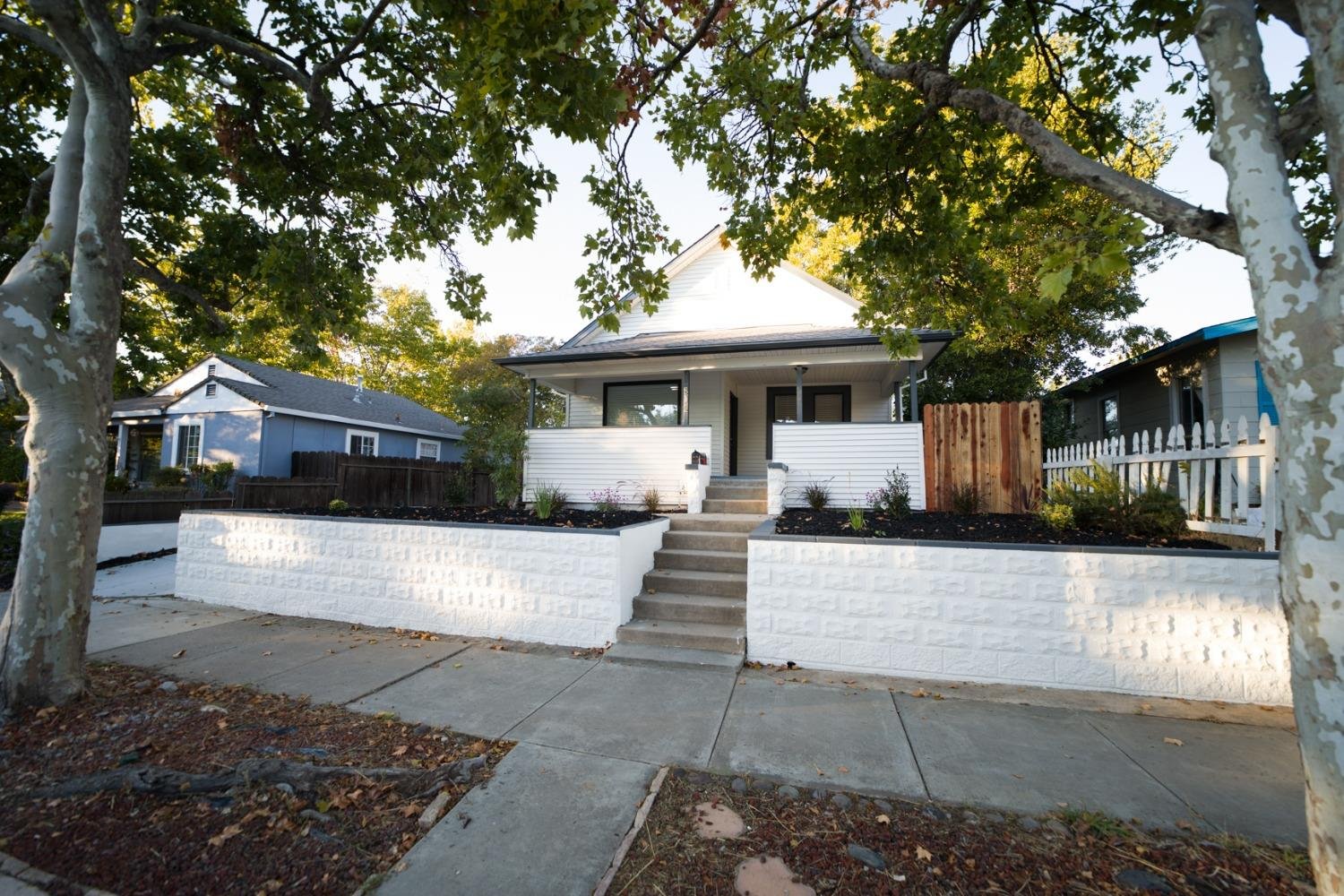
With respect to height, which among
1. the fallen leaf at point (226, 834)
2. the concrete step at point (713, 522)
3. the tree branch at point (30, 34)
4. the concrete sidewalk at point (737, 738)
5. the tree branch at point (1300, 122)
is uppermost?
the tree branch at point (30, 34)

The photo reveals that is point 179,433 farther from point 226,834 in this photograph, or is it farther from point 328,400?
point 226,834

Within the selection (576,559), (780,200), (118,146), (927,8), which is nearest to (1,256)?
(118,146)

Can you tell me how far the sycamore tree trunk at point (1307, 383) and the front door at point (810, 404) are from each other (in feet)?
31.3

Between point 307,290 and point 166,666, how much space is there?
13.9 ft

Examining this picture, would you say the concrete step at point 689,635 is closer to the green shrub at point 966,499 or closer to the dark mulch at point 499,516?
the dark mulch at point 499,516

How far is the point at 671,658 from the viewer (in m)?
4.61

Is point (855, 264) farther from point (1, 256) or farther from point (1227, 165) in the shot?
point (1, 256)

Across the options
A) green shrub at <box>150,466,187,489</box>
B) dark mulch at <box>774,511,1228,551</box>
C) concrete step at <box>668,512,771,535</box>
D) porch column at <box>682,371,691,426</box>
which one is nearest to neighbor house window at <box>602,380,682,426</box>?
porch column at <box>682,371,691,426</box>

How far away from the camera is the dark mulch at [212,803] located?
2.09 metres

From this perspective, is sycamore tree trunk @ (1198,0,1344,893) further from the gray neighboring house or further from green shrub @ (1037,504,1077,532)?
the gray neighboring house

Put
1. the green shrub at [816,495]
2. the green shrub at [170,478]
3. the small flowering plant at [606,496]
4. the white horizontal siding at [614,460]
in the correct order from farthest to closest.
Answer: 1. the green shrub at [170,478]
2. the white horizontal siding at [614,460]
3. the small flowering plant at [606,496]
4. the green shrub at [816,495]

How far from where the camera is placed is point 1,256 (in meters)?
7.40

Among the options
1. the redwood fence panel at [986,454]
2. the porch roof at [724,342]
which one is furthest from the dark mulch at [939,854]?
the redwood fence panel at [986,454]

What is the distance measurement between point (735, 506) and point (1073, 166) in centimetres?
590
